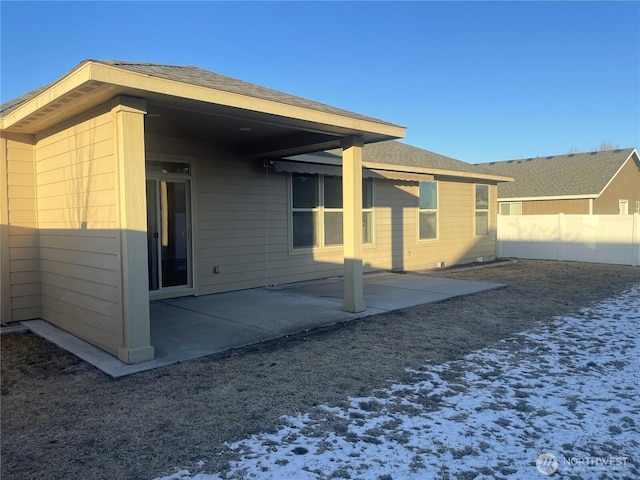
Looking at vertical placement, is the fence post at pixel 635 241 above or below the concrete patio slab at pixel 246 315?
above

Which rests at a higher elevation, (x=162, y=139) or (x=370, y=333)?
(x=162, y=139)

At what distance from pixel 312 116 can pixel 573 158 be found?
23.2 metres

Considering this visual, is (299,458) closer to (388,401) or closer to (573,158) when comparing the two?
(388,401)

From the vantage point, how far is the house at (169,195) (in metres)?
4.53

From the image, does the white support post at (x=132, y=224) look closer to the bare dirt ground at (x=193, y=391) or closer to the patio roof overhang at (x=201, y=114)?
the patio roof overhang at (x=201, y=114)

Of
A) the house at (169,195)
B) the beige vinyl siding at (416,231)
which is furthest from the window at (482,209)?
the house at (169,195)

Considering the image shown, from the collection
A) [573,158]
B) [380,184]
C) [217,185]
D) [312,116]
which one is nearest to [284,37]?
[380,184]

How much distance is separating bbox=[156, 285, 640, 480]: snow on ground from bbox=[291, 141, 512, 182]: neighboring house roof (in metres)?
6.14

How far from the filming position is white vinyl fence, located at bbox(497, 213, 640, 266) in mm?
14000

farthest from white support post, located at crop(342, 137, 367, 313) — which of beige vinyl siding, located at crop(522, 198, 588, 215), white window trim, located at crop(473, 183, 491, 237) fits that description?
beige vinyl siding, located at crop(522, 198, 588, 215)

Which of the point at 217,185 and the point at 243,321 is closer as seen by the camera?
the point at 243,321

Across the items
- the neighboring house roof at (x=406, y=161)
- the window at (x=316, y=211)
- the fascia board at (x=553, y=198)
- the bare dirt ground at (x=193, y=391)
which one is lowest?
the bare dirt ground at (x=193, y=391)

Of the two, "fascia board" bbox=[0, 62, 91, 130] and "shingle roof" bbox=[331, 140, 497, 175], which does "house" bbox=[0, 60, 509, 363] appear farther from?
"shingle roof" bbox=[331, 140, 497, 175]

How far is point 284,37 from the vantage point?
12180 mm
